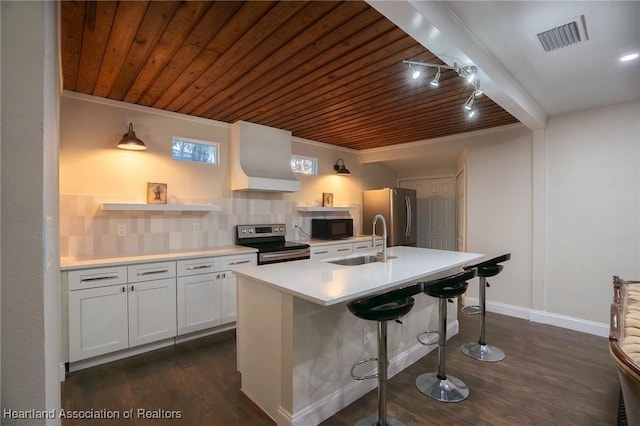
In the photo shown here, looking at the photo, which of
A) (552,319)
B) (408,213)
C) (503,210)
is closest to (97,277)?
(408,213)

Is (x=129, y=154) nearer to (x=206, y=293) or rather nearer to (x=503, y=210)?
(x=206, y=293)

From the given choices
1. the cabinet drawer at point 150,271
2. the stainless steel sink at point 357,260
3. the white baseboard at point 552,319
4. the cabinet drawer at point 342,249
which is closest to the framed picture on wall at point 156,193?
the cabinet drawer at point 150,271

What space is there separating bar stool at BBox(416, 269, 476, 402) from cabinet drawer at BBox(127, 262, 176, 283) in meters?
2.35

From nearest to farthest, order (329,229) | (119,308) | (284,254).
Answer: (119,308) → (284,254) → (329,229)

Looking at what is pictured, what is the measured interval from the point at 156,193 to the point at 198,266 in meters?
0.96

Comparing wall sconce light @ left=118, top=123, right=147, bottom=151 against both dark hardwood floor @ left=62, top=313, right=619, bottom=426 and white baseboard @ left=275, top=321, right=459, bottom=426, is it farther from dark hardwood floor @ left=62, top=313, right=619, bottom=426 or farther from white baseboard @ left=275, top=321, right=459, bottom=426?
white baseboard @ left=275, top=321, right=459, bottom=426

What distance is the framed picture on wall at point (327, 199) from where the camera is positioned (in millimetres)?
5123

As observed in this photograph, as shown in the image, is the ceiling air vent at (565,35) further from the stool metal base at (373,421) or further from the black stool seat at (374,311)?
the stool metal base at (373,421)

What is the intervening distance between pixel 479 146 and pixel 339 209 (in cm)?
226

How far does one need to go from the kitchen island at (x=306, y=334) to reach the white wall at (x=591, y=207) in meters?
2.24

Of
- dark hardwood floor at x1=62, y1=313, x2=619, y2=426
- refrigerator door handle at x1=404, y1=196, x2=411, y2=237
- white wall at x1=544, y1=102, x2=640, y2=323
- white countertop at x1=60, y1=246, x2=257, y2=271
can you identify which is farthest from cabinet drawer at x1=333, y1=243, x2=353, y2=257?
white wall at x1=544, y1=102, x2=640, y2=323

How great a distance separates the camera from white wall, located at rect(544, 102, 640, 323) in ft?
10.5

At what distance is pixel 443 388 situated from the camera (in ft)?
7.39

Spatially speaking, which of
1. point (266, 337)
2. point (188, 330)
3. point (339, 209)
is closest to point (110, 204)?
point (188, 330)
